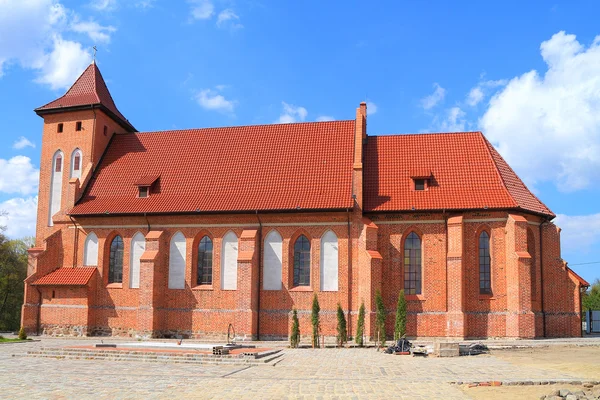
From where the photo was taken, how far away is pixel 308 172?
32.5 m

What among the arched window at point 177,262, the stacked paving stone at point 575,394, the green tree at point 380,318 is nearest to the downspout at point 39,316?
the arched window at point 177,262

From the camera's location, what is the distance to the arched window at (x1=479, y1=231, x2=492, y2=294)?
29.0 metres

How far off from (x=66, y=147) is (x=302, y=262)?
16673mm

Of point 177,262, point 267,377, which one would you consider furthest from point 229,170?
point 267,377

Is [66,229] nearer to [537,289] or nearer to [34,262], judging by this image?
[34,262]

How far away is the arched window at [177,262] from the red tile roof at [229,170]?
1.77 m

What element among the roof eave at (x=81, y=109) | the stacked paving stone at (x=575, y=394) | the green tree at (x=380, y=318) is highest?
the roof eave at (x=81, y=109)

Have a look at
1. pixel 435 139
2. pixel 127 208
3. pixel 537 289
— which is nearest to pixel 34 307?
pixel 127 208

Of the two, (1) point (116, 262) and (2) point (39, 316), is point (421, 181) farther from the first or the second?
(2) point (39, 316)

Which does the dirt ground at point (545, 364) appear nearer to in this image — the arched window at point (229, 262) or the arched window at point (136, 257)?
the arched window at point (229, 262)

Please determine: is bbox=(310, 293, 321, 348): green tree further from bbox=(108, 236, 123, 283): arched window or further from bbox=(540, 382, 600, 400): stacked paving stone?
bbox=(540, 382, 600, 400): stacked paving stone

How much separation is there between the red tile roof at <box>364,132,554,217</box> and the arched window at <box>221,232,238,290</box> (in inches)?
296

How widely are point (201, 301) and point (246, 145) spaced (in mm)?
9756

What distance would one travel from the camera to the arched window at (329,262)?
3006 centimetres
